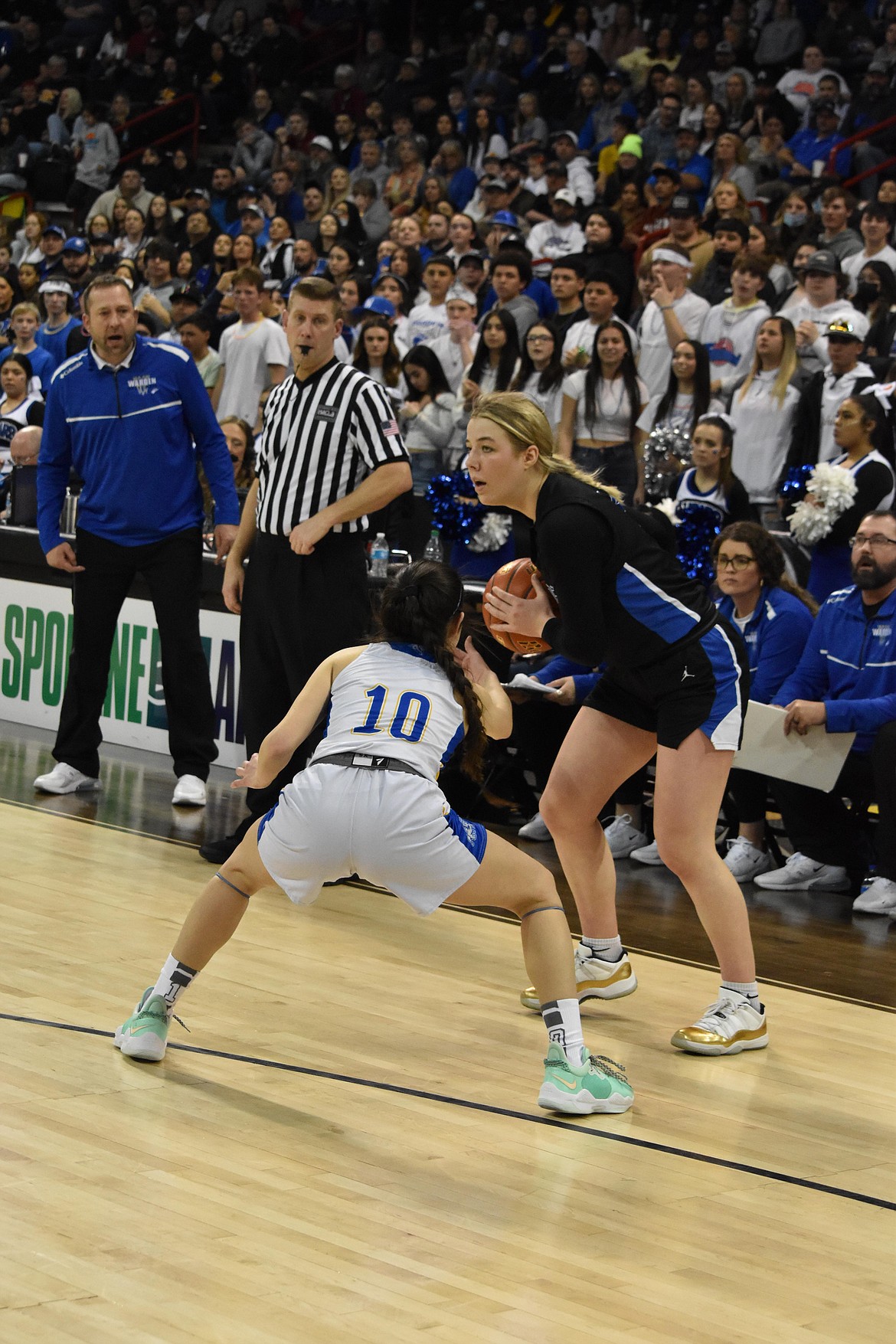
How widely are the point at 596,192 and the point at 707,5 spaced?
131 inches

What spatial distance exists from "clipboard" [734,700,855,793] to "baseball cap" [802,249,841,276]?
4.29m

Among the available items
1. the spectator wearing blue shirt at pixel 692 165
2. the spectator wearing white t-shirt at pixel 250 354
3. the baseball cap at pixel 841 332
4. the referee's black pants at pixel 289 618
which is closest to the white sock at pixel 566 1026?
the referee's black pants at pixel 289 618

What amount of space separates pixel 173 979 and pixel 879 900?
323cm

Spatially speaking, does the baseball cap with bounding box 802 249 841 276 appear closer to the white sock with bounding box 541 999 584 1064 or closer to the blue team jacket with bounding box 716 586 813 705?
the blue team jacket with bounding box 716 586 813 705

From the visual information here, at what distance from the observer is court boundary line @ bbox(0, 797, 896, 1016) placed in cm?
507

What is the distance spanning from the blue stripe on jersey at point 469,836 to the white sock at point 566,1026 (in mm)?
383

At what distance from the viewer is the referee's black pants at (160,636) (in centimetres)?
719

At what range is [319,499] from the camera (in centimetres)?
597

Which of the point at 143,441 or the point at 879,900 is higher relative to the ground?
the point at 143,441

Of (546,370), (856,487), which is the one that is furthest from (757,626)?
(546,370)

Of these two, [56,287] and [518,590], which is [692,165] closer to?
[56,287]

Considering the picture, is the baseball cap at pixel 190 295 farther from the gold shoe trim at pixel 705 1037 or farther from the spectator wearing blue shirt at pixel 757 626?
the gold shoe trim at pixel 705 1037

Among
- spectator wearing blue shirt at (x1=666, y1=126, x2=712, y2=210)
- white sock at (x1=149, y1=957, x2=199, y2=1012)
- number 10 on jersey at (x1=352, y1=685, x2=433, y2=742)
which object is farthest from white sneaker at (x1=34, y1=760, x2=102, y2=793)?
spectator wearing blue shirt at (x1=666, y1=126, x2=712, y2=210)

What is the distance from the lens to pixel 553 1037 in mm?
3807
